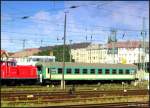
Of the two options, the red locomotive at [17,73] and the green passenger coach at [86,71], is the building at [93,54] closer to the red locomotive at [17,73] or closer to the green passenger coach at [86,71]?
the green passenger coach at [86,71]

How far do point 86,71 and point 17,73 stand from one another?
8.84 meters

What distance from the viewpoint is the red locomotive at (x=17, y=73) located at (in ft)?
138

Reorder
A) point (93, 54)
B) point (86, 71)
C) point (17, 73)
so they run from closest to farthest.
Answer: point (17, 73) < point (86, 71) < point (93, 54)

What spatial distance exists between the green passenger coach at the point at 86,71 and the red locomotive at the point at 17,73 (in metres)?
1.16

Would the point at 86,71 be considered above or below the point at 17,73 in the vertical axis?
below

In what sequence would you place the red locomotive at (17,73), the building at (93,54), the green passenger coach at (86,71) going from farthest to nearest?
1. the building at (93,54)
2. the green passenger coach at (86,71)
3. the red locomotive at (17,73)

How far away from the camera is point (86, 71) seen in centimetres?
4812

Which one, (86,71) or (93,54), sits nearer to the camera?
(86,71)

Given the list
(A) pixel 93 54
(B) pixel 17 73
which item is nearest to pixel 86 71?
(B) pixel 17 73

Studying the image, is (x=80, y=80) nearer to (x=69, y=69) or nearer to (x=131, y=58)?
(x=69, y=69)

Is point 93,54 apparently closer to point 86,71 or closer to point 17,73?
point 86,71

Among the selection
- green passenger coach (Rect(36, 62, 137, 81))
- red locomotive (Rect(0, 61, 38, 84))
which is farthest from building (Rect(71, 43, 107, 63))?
red locomotive (Rect(0, 61, 38, 84))

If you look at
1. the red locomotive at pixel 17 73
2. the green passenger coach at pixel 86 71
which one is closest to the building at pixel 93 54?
the green passenger coach at pixel 86 71

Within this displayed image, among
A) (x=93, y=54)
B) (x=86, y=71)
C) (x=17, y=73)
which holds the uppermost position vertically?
(x=17, y=73)
